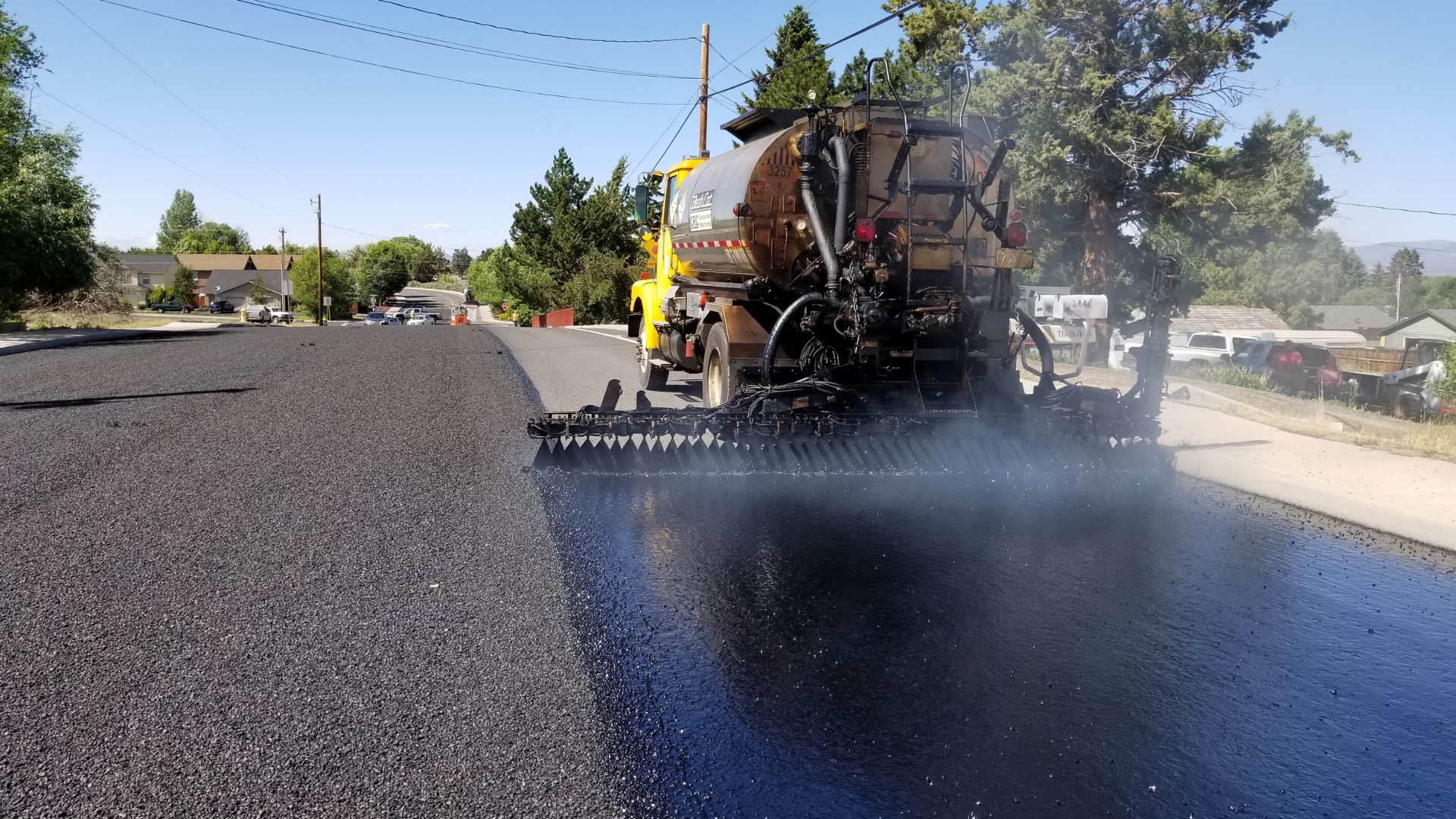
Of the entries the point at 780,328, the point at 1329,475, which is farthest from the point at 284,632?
the point at 1329,475

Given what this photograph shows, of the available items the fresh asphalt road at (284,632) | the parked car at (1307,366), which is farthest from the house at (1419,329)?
the fresh asphalt road at (284,632)

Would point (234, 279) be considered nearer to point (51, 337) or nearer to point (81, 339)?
point (81, 339)

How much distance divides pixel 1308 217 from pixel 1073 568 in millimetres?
20561

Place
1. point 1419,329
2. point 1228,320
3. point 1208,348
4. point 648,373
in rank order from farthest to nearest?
1. point 1419,329
2. point 1228,320
3. point 1208,348
4. point 648,373

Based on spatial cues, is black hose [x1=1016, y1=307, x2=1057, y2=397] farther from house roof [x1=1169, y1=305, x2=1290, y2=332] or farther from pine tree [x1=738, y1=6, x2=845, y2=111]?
house roof [x1=1169, y1=305, x2=1290, y2=332]

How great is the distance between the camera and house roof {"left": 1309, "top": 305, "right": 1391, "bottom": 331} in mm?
71062

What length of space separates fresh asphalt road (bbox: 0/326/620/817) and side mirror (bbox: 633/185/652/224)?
4883 mm

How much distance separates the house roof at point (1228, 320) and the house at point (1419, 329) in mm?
7067

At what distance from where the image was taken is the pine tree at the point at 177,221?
170m

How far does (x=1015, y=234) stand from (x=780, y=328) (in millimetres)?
2258

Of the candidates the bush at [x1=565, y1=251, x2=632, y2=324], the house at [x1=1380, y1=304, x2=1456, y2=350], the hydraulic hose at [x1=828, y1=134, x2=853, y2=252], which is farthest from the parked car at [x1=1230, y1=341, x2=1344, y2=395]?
the bush at [x1=565, y1=251, x2=632, y2=324]

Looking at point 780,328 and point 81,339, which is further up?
point 780,328

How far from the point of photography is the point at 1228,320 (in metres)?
48.5

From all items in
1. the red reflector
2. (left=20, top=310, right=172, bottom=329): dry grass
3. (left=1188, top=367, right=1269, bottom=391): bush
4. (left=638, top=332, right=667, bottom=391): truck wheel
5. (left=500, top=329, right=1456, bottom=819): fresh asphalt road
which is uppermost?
the red reflector
